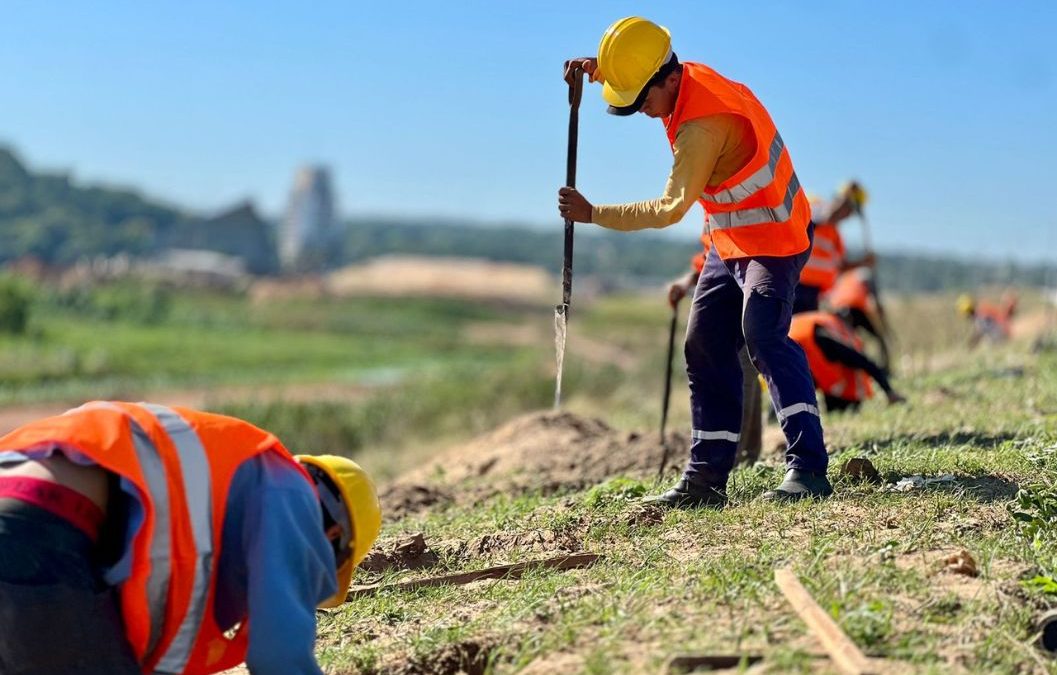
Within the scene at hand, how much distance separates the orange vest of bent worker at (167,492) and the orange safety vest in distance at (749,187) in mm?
2595

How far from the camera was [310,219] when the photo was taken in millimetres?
138500

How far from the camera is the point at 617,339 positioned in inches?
2217

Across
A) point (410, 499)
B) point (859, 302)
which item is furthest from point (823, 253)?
point (410, 499)

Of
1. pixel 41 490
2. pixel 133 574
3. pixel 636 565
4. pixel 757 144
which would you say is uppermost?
pixel 757 144

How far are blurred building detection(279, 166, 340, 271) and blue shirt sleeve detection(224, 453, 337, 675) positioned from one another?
129076 mm

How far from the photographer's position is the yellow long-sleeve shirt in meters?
5.16

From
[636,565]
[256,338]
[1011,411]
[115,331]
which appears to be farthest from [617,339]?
[636,565]

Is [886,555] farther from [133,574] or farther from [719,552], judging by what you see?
[133,574]

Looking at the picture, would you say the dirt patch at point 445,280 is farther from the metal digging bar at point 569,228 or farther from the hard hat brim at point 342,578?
the hard hat brim at point 342,578

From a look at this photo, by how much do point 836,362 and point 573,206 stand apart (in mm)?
4450

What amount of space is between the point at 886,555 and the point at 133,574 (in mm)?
2514

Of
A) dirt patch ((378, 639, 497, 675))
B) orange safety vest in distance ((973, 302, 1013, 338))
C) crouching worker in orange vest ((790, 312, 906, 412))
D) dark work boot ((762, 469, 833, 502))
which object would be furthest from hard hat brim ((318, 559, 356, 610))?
orange safety vest in distance ((973, 302, 1013, 338))

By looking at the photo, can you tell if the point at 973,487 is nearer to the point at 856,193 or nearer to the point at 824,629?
the point at 824,629

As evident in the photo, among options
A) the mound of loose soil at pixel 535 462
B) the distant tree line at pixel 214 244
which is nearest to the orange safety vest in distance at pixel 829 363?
the mound of loose soil at pixel 535 462
